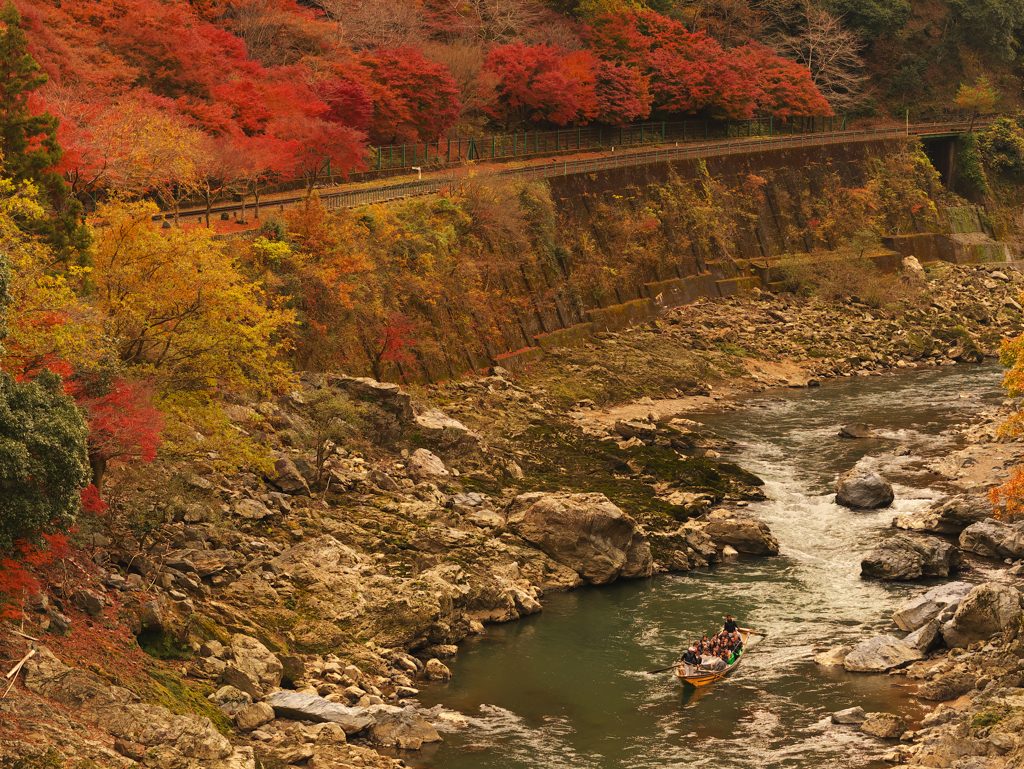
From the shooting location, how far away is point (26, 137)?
28.4 metres

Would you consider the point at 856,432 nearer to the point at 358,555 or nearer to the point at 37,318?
the point at 358,555

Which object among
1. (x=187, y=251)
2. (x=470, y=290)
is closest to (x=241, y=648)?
(x=187, y=251)

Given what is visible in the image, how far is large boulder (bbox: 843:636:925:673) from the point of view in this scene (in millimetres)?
25734

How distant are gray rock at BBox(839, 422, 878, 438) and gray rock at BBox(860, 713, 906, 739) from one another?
2447cm

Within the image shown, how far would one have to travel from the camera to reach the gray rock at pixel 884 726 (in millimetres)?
22312

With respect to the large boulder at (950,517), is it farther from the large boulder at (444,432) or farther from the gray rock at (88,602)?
the gray rock at (88,602)

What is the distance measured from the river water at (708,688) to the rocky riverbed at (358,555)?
1.01 meters

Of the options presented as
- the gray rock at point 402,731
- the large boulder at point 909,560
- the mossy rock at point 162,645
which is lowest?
the gray rock at point 402,731

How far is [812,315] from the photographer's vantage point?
6631 centimetres

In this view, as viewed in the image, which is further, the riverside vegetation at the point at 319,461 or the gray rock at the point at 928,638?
the gray rock at the point at 928,638

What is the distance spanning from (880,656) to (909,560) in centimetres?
640

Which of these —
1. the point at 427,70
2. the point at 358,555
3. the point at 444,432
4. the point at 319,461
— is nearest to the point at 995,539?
the point at 444,432

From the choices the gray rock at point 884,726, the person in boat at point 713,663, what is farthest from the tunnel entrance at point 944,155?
the gray rock at point 884,726

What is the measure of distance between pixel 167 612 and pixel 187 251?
9.66 meters
